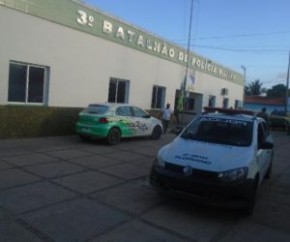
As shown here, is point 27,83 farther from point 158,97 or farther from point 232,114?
point 158,97

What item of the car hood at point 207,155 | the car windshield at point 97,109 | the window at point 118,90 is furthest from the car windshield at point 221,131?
the window at point 118,90

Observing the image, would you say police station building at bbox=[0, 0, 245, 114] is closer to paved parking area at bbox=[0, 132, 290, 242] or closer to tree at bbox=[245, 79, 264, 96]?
paved parking area at bbox=[0, 132, 290, 242]

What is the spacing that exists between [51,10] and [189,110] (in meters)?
17.2

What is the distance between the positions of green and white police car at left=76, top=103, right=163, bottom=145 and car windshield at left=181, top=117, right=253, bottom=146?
18.9 feet

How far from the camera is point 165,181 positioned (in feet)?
20.5

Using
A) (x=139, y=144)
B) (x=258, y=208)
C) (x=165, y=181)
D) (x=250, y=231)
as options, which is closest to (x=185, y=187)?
(x=165, y=181)

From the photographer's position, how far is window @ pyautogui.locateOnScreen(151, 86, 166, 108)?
886 inches

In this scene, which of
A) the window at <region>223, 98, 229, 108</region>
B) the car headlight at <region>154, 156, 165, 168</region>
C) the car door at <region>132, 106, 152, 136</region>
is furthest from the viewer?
the window at <region>223, 98, 229, 108</region>

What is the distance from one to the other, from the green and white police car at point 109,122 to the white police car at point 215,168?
6.12 m

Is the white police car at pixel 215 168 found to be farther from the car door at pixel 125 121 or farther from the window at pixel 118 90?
the window at pixel 118 90

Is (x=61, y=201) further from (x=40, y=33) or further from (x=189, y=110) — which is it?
(x=189, y=110)

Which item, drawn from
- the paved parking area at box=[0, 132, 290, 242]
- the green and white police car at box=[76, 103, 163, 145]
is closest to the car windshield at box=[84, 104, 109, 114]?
the green and white police car at box=[76, 103, 163, 145]

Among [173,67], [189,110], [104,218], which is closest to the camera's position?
[104,218]

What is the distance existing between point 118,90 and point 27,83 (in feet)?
19.2
